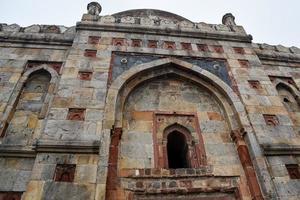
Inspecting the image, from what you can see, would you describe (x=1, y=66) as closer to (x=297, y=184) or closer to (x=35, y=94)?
(x=35, y=94)

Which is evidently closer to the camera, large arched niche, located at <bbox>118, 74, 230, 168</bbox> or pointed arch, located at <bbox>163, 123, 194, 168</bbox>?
large arched niche, located at <bbox>118, 74, 230, 168</bbox>

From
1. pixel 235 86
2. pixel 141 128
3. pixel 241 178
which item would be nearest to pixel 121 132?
pixel 141 128

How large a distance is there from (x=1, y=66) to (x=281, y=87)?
330 inches

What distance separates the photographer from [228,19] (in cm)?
1072

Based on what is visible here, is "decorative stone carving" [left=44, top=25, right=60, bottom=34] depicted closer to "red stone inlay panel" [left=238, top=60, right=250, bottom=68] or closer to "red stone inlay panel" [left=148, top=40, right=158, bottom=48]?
"red stone inlay panel" [left=148, top=40, right=158, bottom=48]

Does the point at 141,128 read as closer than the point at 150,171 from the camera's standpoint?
No

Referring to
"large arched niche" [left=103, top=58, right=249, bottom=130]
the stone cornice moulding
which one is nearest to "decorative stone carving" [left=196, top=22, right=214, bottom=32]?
the stone cornice moulding

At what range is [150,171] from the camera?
6.08 meters

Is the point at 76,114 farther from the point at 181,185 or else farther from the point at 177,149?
the point at 181,185

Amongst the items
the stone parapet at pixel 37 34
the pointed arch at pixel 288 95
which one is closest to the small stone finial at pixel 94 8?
the stone parapet at pixel 37 34

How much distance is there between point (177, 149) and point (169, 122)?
0.76m

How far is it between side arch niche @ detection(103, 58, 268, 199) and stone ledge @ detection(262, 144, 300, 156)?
1.55 feet

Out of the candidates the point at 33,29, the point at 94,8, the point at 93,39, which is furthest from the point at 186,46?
the point at 33,29

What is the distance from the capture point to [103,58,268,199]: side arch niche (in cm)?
621
